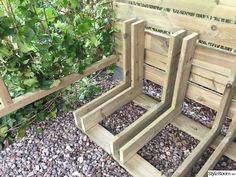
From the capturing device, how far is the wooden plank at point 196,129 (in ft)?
4.31

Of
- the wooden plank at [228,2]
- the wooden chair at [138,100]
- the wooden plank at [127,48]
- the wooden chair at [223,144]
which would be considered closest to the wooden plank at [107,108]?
the wooden chair at [138,100]

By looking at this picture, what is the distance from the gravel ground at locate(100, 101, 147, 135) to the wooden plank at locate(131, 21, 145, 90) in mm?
190

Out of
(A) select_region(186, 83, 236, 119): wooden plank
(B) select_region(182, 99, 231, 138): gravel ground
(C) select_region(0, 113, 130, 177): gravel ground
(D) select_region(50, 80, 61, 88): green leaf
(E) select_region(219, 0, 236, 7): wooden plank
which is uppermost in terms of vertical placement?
(E) select_region(219, 0, 236, 7): wooden plank

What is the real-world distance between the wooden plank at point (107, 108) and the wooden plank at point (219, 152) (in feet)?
2.39

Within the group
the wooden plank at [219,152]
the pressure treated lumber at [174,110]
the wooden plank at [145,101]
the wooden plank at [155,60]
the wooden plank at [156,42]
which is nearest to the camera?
the wooden plank at [219,152]

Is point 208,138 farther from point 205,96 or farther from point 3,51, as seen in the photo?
point 3,51

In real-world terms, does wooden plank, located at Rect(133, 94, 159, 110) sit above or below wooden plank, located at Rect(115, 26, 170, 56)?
below

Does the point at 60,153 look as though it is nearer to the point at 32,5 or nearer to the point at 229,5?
the point at 32,5

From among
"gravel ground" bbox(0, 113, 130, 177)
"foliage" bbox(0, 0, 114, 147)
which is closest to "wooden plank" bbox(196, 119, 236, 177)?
"gravel ground" bbox(0, 113, 130, 177)

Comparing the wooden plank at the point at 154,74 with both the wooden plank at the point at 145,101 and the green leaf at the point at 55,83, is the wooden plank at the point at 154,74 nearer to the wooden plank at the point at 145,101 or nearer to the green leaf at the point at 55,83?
the wooden plank at the point at 145,101

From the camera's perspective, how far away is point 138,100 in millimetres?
1757

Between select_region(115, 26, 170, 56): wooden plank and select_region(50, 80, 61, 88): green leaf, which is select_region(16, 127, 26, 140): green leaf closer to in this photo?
select_region(50, 80, 61, 88): green leaf

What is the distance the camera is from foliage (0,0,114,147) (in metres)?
1.21

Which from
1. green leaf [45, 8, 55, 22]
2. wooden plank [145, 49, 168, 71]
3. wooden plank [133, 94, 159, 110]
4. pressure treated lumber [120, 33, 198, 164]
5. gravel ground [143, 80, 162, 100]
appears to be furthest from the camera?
gravel ground [143, 80, 162, 100]
